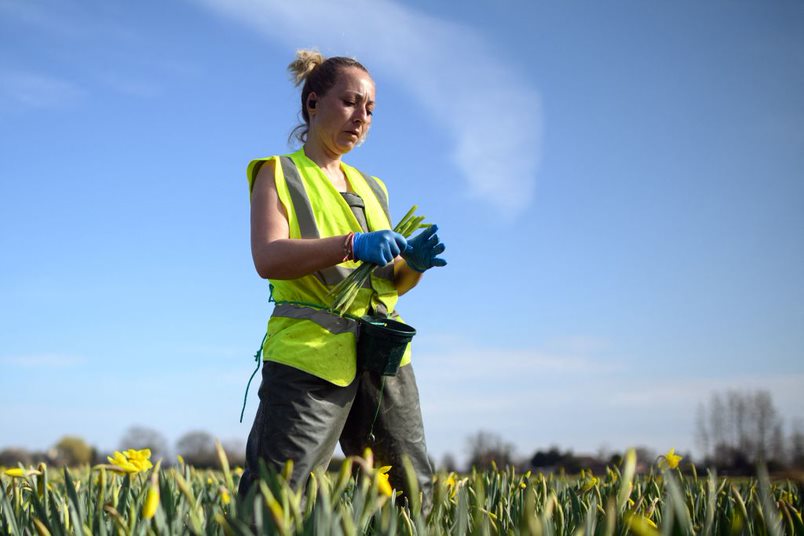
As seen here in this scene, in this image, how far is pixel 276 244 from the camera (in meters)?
Result: 2.71

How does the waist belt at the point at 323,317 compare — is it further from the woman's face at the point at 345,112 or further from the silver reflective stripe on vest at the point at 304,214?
the woman's face at the point at 345,112

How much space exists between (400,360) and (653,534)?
1.57 metres

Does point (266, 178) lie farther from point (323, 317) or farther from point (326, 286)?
point (323, 317)

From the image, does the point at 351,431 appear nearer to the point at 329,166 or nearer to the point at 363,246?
the point at 363,246

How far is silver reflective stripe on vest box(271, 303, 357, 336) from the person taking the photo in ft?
9.01

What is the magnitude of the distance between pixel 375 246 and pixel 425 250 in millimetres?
287

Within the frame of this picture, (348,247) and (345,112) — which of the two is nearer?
(348,247)

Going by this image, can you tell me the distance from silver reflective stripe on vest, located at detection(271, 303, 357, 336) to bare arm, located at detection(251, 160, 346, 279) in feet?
0.45

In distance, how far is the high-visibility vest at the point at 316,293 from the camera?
270cm

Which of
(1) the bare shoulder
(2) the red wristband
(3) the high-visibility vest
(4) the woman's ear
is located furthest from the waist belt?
(4) the woman's ear

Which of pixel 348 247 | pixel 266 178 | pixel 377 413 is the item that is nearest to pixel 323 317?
pixel 348 247

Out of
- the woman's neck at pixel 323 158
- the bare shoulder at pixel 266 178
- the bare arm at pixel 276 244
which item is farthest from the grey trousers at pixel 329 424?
the woman's neck at pixel 323 158

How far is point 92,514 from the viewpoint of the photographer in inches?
85.7

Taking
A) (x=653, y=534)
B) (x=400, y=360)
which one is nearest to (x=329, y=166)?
(x=400, y=360)
